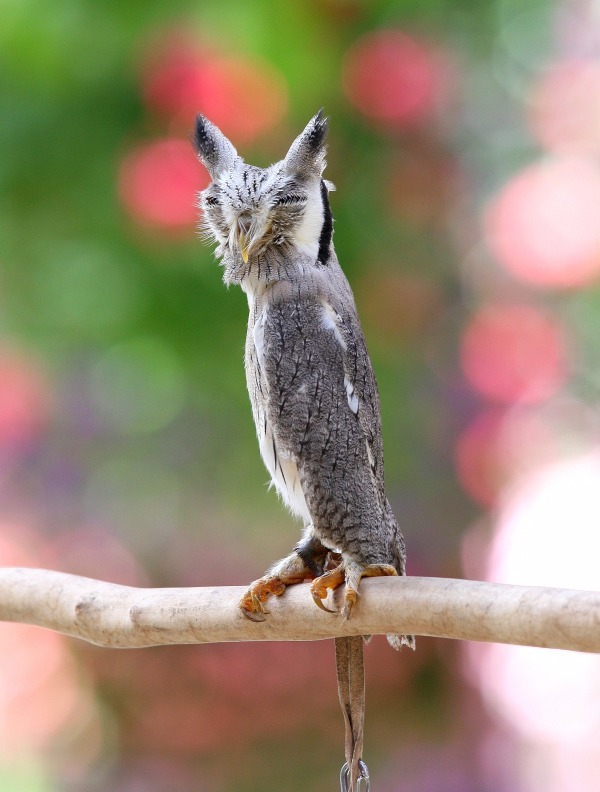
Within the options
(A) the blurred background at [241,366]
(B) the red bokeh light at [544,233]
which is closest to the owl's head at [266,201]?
(A) the blurred background at [241,366]

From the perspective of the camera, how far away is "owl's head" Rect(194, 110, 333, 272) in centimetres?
117

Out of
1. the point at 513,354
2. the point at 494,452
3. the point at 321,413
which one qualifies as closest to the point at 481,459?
the point at 494,452

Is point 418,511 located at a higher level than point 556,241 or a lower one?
lower

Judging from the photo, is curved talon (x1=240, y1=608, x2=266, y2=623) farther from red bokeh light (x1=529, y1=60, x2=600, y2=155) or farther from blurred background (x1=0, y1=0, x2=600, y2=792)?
red bokeh light (x1=529, y1=60, x2=600, y2=155)

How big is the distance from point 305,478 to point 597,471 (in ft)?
4.52

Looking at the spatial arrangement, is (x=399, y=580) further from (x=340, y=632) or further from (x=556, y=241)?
(x=556, y=241)

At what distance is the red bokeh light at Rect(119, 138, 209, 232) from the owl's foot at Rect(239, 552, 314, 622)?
108cm

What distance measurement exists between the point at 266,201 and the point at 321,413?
0.27m

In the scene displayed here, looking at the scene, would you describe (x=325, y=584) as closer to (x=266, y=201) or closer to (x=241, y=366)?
(x=266, y=201)

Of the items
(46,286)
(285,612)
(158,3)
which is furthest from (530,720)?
(158,3)

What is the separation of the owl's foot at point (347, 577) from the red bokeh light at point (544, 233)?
135 centimetres

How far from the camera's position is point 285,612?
4.11ft

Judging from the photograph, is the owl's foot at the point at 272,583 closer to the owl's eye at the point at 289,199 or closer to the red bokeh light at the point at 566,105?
the owl's eye at the point at 289,199

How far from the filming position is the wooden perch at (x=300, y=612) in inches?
39.3
